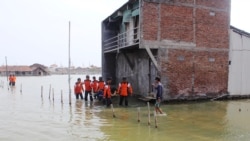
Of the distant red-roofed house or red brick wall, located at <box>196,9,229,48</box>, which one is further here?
the distant red-roofed house

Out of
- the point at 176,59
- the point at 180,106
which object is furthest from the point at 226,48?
the point at 180,106

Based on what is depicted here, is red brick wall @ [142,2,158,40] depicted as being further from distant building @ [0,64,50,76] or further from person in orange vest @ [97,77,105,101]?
distant building @ [0,64,50,76]

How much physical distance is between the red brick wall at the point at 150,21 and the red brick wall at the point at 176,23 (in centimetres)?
50

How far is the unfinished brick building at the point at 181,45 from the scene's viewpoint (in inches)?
706

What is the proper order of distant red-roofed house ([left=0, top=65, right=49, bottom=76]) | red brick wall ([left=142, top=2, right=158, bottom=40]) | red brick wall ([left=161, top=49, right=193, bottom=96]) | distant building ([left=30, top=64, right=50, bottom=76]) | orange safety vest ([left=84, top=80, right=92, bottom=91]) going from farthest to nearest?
distant building ([left=30, top=64, right=50, bottom=76])
distant red-roofed house ([left=0, top=65, right=49, bottom=76])
orange safety vest ([left=84, top=80, right=92, bottom=91])
red brick wall ([left=161, top=49, right=193, bottom=96])
red brick wall ([left=142, top=2, right=158, bottom=40])

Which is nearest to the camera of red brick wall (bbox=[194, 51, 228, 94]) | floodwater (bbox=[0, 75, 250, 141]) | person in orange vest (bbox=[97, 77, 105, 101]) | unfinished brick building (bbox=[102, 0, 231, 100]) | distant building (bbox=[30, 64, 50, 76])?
floodwater (bbox=[0, 75, 250, 141])

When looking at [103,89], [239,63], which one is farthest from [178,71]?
[239,63]

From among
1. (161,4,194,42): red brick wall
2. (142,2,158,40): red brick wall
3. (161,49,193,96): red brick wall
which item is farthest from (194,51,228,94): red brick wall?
(142,2,158,40): red brick wall

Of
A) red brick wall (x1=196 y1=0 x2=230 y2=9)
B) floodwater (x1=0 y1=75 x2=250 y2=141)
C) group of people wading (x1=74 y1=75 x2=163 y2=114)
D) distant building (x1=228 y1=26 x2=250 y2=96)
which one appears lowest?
floodwater (x1=0 y1=75 x2=250 y2=141)

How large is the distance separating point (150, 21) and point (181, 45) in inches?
104

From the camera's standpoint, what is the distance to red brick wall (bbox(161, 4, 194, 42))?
18.2 meters

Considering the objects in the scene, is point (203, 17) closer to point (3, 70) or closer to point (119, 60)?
point (119, 60)

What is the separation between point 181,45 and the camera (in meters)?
18.7

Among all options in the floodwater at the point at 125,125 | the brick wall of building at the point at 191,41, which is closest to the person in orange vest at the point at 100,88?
the floodwater at the point at 125,125
